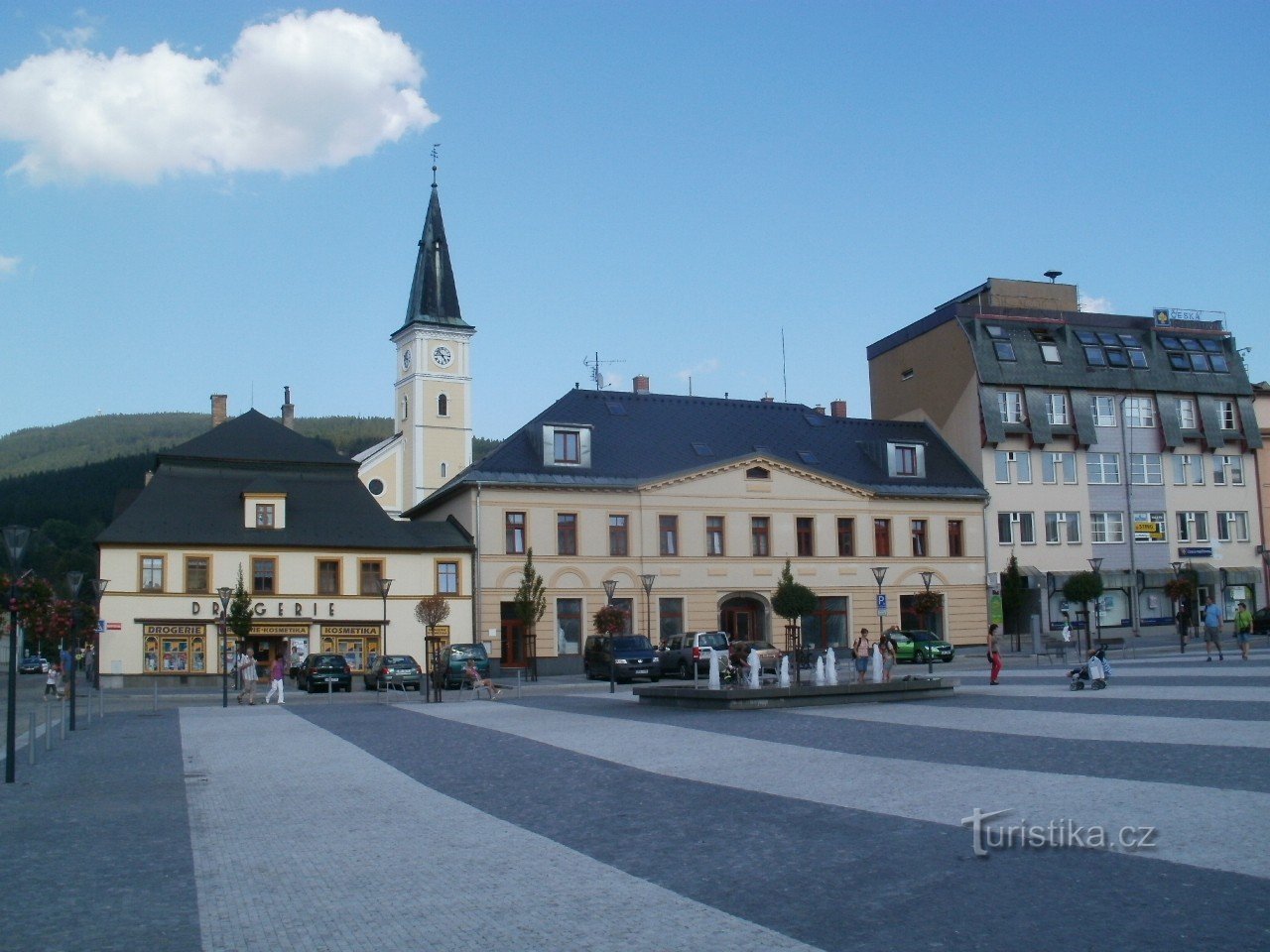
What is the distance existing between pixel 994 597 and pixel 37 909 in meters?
54.7

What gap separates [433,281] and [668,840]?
86.2m

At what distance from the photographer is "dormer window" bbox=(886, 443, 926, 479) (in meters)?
60.4

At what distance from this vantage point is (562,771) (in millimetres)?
16609

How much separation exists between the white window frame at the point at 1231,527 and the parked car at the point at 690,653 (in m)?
33.6

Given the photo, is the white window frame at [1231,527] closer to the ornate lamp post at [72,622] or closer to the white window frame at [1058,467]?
the white window frame at [1058,467]

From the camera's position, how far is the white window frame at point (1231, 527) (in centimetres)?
6531

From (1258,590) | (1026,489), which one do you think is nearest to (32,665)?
(1026,489)

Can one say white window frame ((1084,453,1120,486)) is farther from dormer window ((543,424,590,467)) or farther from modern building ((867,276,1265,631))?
dormer window ((543,424,590,467))

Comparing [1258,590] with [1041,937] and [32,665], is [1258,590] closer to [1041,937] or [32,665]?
[1041,937]

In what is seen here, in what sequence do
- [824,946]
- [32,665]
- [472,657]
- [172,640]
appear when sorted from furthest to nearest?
[32,665] < [172,640] < [472,657] < [824,946]

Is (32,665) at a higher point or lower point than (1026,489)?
lower

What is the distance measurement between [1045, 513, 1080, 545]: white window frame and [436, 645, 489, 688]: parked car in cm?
3073

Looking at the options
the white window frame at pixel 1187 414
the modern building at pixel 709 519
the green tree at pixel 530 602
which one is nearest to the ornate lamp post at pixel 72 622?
the modern building at pixel 709 519

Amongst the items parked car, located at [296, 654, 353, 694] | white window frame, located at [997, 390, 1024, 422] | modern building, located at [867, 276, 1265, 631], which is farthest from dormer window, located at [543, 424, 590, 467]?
white window frame, located at [997, 390, 1024, 422]
